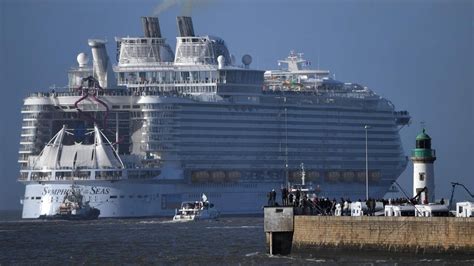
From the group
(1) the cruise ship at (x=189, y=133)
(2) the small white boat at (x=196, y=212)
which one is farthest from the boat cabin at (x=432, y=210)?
(1) the cruise ship at (x=189, y=133)

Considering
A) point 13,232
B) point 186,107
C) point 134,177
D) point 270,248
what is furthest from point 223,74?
point 270,248

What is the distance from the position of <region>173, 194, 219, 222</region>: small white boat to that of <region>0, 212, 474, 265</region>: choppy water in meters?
2.80

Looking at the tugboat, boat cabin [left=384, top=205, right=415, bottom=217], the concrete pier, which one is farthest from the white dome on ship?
boat cabin [left=384, top=205, right=415, bottom=217]

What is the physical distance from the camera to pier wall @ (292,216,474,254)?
219 feet

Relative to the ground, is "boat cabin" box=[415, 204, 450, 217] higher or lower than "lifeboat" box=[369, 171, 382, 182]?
lower

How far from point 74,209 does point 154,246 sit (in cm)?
5200

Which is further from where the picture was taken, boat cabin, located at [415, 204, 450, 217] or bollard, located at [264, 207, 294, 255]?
bollard, located at [264, 207, 294, 255]

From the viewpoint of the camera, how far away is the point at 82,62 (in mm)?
163750

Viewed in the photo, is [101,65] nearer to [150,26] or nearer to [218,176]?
[150,26]

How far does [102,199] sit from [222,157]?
1656cm

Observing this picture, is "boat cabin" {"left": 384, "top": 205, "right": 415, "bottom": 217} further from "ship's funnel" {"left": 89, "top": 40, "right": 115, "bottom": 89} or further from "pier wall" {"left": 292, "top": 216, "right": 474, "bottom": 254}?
"ship's funnel" {"left": 89, "top": 40, "right": 115, "bottom": 89}

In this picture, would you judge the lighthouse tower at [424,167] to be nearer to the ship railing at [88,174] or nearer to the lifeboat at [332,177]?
the ship railing at [88,174]

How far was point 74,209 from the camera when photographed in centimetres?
14412

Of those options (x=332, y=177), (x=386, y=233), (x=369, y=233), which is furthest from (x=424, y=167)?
(x=332, y=177)
